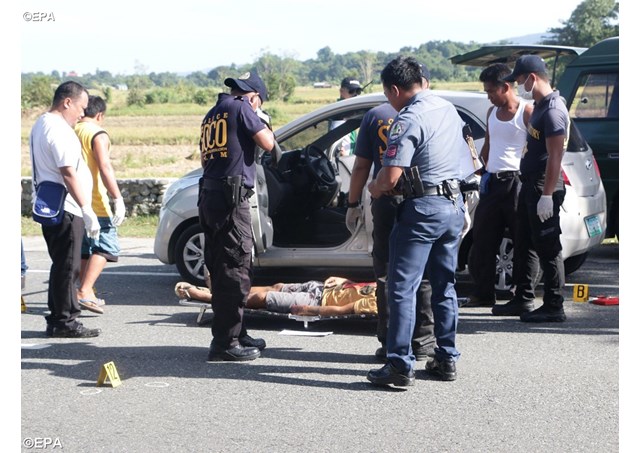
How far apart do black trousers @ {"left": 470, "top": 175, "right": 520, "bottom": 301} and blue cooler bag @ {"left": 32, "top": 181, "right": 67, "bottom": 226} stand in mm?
3253

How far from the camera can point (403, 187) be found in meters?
5.32

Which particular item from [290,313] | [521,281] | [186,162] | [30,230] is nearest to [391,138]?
[290,313]

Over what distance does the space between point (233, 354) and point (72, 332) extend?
1466 millimetres

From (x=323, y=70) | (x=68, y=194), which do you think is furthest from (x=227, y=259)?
(x=323, y=70)

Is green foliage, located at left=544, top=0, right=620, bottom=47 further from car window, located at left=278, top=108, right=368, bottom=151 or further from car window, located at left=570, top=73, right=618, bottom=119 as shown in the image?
car window, located at left=278, top=108, right=368, bottom=151

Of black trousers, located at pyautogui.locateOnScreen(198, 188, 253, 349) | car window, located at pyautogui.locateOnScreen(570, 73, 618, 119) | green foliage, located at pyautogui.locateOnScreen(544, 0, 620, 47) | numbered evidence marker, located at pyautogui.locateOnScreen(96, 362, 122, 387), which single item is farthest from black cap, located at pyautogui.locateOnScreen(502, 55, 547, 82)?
green foliage, located at pyautogui.locateOnScreen(544, 0, 620, 47)

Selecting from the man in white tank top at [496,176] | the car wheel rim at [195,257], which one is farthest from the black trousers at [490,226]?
the car wheel rim at [195,257]

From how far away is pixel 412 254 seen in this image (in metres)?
5.32

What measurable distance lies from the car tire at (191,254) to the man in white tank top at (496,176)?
2.48 metres

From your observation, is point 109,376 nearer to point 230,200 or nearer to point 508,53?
point 230,200

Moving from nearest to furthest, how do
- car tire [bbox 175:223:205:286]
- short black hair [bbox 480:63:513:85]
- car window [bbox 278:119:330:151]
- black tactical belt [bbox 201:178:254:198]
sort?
1. black tactical belt [bbox 201:178:254:198]
2. short black hair [bbox 480:63:513:85]
3. car window [bbox 278:119:330:151]
4. car tire [bbox 175:223:205:286]

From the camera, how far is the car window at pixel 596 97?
996 cm

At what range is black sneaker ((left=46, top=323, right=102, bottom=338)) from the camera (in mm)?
6855

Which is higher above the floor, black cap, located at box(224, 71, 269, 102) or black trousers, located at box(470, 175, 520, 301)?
black cap, located at box(224, 71, 269, 102)
